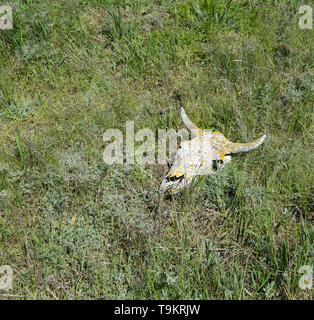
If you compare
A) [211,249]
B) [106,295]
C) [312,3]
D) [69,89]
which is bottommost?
[106,295]

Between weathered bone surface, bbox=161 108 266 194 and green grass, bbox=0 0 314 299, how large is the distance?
0.10m

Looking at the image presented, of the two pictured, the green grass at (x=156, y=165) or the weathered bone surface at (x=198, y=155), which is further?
the weathered bone surface at (x=198, y=155)

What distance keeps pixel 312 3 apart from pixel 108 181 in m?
3.48

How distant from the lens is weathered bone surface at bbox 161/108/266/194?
291 centimetres

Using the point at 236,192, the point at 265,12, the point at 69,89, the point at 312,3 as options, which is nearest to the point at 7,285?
the point at 236,192

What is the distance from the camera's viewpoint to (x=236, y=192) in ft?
9.19

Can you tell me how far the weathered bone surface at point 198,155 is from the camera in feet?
9.53

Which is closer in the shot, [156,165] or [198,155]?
[198,155]

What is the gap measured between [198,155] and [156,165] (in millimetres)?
431

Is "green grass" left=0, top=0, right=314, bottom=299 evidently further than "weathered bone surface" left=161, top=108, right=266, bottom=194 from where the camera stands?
No

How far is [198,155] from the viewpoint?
2.98 m

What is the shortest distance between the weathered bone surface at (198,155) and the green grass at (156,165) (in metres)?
0.10

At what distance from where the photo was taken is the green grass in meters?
2.50

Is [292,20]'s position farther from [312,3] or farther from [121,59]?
[121,59]
